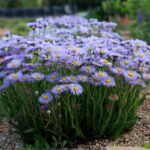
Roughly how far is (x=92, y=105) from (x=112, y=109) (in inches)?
5.9

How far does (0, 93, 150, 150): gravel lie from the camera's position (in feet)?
10.3

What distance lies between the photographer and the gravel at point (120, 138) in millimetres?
3129

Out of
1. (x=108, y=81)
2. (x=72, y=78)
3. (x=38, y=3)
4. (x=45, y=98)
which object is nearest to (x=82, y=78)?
(x=72, y=78)

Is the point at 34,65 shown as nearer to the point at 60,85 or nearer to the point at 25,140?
the point at 60,85

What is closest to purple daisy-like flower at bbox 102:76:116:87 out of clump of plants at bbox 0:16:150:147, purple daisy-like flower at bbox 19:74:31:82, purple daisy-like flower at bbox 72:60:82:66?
clump of plants at bbox 0:16:150:147

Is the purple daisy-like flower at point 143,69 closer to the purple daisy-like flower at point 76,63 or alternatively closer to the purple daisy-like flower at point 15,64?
the purple daisy-like flower at point 76,63

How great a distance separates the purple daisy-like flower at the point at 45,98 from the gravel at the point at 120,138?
49 centimetres

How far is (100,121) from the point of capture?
3.02 metres

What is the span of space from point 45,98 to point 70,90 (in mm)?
179

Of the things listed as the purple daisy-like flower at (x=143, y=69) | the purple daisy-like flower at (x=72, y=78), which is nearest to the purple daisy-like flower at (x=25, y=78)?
the purple daisy-like flower at (x=72, y=78)

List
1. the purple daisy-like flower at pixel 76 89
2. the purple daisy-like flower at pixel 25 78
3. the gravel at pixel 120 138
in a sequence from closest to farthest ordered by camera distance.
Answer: the purple daisy-like flower at pixel 76 89
the purple daisy-like flower at pixel 25 78
the gravel at pixel 120 138

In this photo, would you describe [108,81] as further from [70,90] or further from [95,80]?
[70,90]

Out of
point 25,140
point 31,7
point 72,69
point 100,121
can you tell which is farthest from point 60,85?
point 31,7

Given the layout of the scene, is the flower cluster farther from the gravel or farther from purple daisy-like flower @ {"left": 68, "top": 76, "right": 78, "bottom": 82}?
the gravel
